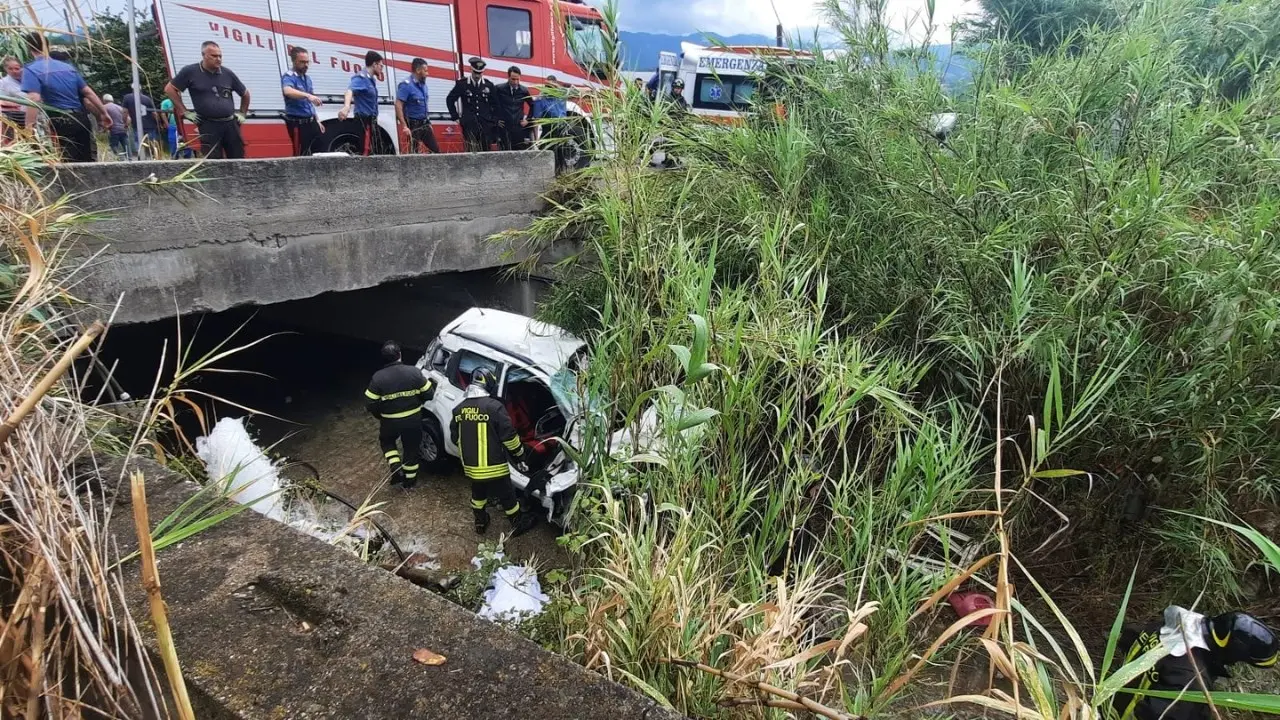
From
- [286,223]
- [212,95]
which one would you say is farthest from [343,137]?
[286,223]

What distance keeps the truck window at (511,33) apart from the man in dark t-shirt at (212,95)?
5.23 m

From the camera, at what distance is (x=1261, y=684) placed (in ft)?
11.3

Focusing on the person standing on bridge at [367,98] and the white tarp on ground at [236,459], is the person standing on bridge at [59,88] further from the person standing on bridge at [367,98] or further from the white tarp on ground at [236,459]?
the white tarp on ground at [236,459]

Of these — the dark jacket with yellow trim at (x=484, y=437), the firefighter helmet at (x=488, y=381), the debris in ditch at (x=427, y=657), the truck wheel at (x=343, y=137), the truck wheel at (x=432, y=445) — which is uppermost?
the truck wheel at (x=343, y=137)

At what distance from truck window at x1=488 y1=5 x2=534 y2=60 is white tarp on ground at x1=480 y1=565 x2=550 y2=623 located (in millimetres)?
9519

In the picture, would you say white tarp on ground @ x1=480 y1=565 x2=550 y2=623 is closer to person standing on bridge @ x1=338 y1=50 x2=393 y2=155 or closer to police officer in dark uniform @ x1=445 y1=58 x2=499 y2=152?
police officer in dark uniform @ x1=445 y1=58 x2=499 y2=152

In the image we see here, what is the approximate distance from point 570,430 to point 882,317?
228cm

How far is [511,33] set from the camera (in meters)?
10.9

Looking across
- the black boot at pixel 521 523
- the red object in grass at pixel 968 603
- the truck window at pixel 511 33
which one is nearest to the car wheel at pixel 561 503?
the black boot at pixel 521 523

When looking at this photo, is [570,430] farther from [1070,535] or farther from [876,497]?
[1070,535]

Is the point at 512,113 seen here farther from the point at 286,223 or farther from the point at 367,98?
the point at 286,223

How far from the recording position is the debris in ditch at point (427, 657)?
1.47 metres

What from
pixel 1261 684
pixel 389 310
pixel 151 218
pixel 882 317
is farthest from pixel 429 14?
pixel 1261 684

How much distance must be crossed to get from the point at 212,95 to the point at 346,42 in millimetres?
3482
